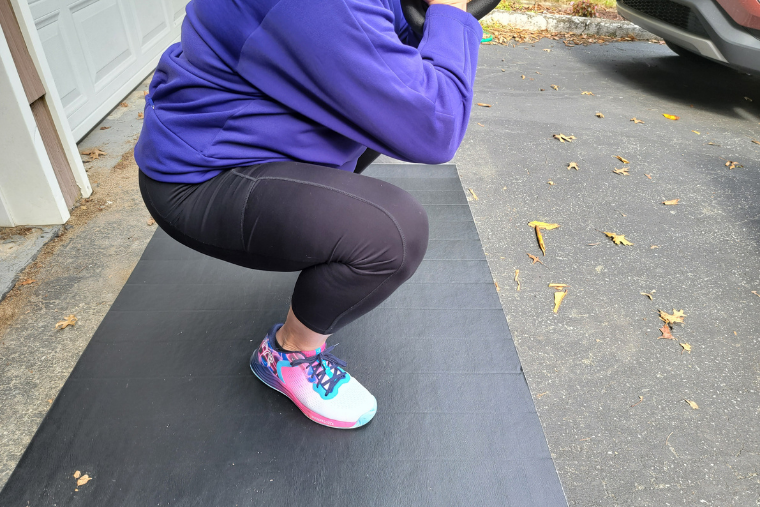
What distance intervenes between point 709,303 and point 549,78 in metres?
2.88

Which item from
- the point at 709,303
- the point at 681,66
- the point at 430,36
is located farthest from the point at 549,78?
the point at 430,36

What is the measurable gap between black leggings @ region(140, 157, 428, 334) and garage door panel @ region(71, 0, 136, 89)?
2364 millimetres

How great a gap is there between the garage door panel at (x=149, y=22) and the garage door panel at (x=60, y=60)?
1.00 m

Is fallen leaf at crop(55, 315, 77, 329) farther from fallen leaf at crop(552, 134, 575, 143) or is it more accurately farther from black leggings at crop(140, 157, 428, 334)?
fallen leaf at crop(552, 134, 575, 143)

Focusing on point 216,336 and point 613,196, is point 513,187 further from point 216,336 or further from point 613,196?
point 216,336

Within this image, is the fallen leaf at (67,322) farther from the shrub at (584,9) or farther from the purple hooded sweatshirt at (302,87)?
the shrub at (584,9)

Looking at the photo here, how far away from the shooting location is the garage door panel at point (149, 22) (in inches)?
145

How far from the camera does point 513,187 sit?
2734 mm

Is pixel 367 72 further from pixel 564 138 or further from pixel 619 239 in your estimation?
pixel 564 138

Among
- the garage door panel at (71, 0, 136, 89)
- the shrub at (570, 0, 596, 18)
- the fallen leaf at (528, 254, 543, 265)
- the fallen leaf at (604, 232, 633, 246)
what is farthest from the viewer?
the shrub at (570, 0, 596, 18)

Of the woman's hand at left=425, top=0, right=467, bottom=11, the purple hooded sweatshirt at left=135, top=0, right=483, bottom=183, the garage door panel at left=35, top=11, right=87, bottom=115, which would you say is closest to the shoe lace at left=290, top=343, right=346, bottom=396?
the purple hooded sweatshirt at left=135, top=0, right=483, bottom=183

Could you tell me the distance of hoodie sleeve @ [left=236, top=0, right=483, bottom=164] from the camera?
2.89ft

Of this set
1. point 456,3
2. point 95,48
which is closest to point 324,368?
point 456,3

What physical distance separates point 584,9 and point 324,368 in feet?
19.3
